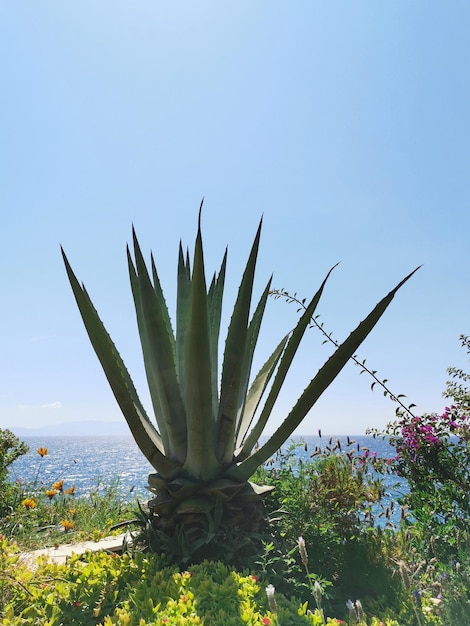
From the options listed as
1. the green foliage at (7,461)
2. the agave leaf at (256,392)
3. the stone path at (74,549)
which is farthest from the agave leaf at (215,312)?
the green foliage at (7,461)

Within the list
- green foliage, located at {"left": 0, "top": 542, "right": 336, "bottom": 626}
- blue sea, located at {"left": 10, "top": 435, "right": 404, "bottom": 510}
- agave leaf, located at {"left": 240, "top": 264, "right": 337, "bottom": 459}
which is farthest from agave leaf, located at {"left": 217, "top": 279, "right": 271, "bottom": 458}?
green foliage, located at {"left": 0, "top": 542, "right": 336, "bottom": 626}

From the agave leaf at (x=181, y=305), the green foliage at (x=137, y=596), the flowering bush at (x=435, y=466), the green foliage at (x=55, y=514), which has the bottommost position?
the green foliage at (x=55, y=514)

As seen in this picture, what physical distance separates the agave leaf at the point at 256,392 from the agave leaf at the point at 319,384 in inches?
10.2

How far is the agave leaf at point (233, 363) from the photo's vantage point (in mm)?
2668

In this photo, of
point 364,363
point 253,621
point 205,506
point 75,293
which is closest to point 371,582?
point 205,506

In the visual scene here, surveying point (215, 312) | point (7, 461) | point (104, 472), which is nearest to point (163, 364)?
point (215, 312)

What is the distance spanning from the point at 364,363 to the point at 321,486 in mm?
1111

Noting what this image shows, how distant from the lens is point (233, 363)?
2746 mm

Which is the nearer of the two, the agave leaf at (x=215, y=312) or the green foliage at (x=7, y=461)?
the agave leaf at (x=215, y=312)

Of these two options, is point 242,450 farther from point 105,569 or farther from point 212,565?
point 105,569

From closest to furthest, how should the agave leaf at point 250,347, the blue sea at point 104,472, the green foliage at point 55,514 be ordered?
the agave leaf at point 250,347 → the blue sea at point 104,472 → the green foliage at point 55,514

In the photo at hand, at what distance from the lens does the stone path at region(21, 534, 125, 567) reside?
327 centimetres

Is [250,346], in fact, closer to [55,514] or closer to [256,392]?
[256,392]

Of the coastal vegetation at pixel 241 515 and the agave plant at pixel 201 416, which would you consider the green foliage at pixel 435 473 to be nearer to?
the coastal vegetation at pixel 241 515
